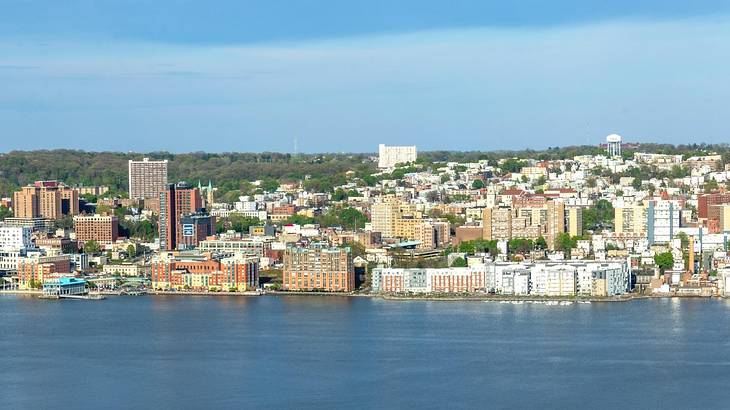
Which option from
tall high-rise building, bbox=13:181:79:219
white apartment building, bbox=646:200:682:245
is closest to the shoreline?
white apartment building, bbox=646:200:682:245

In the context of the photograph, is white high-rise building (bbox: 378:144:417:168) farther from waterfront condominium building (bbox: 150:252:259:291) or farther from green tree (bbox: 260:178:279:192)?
waterfront condominium building (bbox: 150:252:259:291)

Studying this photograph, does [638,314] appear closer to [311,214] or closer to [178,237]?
[178,237]

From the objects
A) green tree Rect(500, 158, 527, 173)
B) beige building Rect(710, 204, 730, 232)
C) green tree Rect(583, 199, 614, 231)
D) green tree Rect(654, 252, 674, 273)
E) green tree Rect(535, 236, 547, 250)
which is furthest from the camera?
green tree Rect(500, 158, 527, 173)

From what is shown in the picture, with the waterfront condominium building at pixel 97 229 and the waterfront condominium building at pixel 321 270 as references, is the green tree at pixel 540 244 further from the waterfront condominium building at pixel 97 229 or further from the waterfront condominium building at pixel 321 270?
the waterfront condominium building at pixel 97 229

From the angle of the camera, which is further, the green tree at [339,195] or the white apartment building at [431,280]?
the green tree at [339,195]

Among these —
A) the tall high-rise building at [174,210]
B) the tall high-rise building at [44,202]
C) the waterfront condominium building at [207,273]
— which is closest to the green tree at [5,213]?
the tall high-rise building at [44,202]

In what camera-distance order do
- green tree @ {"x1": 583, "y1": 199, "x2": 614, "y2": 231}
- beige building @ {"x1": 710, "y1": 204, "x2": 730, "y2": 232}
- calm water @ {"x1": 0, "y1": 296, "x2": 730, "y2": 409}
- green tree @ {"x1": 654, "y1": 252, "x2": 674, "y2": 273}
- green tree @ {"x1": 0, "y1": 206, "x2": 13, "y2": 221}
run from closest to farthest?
calm water @ {"x1": 0, "y1": 296, "x2": 730, "y2": 409} → green tree @ {"x1": 654, "y1": 252, "x2": 674, "y2": 273} → beige building @ {"x1": 710, "y1": 204, "x2": 730, "y2": 232} → green tree @ {"x1": 583, "y1": 199, "x2": 614, "y2": 231} → green tree @ {"x1": 0, "y1": 206, "x2": 13, "y2": 221}
